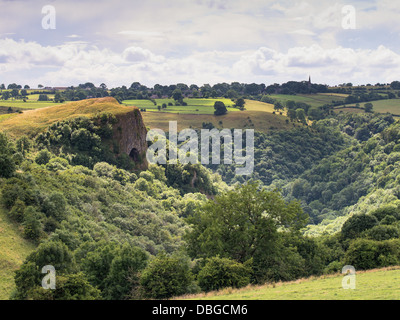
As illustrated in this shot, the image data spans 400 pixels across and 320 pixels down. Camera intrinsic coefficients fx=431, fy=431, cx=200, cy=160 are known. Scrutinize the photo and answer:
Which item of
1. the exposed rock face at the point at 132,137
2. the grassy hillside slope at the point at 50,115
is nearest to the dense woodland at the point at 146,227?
the exposed rock face at the point at 132,137

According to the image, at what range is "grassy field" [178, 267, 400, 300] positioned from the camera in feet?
84.6

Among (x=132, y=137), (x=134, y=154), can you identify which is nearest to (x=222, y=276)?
(x=132, y=137)

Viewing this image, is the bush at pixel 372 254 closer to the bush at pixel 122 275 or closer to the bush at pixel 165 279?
the bush at pixel 165 279

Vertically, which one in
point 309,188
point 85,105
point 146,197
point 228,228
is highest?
point 85,105

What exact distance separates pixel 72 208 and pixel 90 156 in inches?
1184

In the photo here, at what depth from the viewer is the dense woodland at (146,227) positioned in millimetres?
31938

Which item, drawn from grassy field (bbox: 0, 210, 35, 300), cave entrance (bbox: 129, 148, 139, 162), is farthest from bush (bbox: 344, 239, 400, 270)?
cave entrance (bbox: 129, 148, 139, 162)

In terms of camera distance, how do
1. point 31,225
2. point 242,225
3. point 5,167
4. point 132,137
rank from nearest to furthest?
point 242,225 < point 31,225 < point 5,167 < point 132,137

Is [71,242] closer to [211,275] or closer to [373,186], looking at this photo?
[211,275]

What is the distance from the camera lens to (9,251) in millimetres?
36000

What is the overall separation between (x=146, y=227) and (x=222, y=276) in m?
32.8

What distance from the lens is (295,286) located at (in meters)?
32.1

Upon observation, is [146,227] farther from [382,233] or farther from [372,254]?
[372,254]
